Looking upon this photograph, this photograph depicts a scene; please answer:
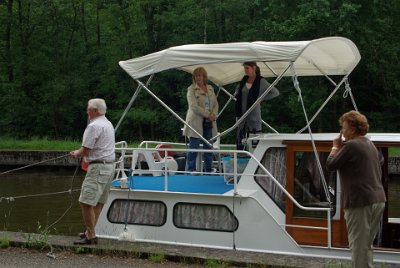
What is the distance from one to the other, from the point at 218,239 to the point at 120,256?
1812 mm

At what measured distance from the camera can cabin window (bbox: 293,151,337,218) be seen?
8883 millimetres

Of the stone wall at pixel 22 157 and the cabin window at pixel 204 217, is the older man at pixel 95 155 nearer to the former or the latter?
the cabin window at pixel 204 217

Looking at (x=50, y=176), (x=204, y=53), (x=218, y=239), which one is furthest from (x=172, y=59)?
(x=50, y=176)

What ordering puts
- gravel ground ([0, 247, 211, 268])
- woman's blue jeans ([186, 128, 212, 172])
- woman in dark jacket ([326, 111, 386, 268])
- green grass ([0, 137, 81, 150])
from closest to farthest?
1. woman in dark jacket ([326, 111, 386, 268])
2. gravel ground ([0, 247, 211, 268])
3. woman's blue jeans ([186, 128, 212, 172])
4. green grass ([0, 137, 81, 150])

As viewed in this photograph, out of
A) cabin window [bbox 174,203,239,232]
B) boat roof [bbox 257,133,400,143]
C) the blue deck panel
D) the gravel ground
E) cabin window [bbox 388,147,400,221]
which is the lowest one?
cabin window [bbox 388,147,400,221]

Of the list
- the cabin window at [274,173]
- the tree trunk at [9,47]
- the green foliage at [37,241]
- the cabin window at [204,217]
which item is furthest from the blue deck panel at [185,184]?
the tree trunk at [9,47]

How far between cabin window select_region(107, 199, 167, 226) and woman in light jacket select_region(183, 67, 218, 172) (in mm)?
1300

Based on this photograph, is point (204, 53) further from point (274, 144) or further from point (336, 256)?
point (336, 256)

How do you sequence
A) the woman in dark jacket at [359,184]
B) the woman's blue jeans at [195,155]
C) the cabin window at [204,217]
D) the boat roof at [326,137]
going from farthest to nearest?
the woman's blue jeans at [195,155] < the cabin window at [204,217] < the boat roof at [326,137] < the woman in dark jacket at [359,184]

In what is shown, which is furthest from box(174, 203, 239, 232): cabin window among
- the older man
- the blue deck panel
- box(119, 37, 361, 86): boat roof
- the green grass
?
the green grass

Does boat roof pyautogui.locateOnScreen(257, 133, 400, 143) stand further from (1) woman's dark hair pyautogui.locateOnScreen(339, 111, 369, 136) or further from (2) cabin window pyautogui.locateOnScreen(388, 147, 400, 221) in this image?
(2) cabin window pyautogui.locateOnScreen(388, 147, 400, 221)

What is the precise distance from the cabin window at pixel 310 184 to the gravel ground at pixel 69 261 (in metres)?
2.16

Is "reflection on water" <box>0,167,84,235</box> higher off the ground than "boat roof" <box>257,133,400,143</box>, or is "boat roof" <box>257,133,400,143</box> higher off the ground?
"boat roof" <box>257,133,400,143</box>

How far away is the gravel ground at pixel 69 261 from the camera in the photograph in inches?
291
